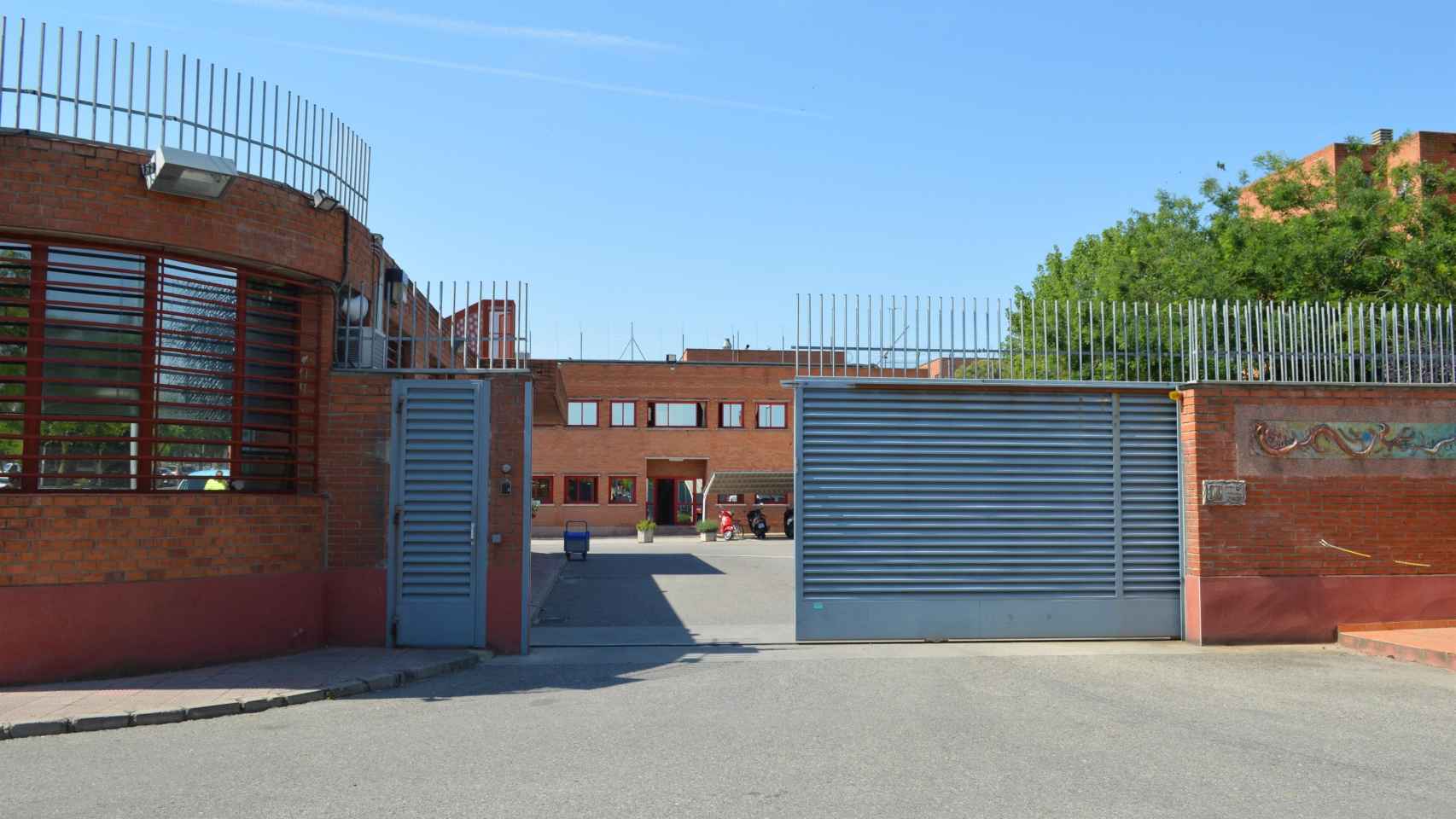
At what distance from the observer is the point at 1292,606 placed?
12836mm

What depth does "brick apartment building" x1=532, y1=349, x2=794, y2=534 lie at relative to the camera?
50750 millimetres

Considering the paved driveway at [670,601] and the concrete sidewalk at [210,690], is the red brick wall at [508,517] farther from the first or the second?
the paved driveway at [670,601]

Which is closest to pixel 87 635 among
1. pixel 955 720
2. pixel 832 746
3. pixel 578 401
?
pixel 832 746

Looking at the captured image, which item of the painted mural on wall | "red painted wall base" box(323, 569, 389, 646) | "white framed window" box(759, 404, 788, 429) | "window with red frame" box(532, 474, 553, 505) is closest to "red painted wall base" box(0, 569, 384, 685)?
"red painted wall base" box(323, 569, 389, 646)

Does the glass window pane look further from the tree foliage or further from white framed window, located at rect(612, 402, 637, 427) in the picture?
white framed window, located at rect(612, 402, 637, 427)

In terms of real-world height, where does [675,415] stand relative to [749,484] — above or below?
above

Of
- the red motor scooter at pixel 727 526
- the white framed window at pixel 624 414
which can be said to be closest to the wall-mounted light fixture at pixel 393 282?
the red motor scooter at pixel 727 526

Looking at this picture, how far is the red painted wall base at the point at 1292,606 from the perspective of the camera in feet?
41.6

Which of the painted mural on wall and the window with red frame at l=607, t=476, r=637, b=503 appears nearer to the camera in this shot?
the painted mural on wall

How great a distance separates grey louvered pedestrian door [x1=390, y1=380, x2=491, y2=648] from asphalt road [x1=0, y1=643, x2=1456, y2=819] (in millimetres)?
1162

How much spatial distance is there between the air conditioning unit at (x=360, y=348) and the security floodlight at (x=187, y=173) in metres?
2.26

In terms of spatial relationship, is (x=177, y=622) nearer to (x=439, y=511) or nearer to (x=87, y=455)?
(x=87, y=455)

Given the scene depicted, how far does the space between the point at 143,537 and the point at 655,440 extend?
137ft

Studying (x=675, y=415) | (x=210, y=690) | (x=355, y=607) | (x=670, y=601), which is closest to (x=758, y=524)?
(x=675, y=415)
